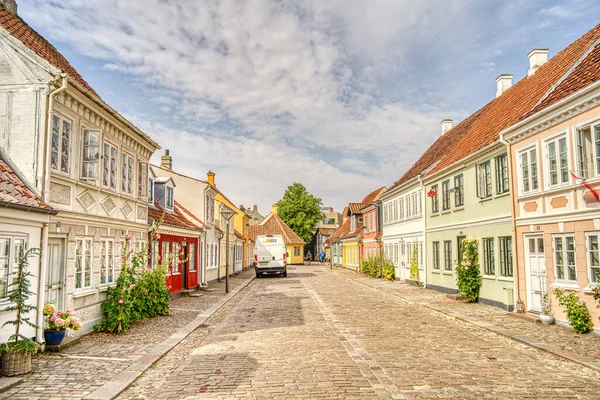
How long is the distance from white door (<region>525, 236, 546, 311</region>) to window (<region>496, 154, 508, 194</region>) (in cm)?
233

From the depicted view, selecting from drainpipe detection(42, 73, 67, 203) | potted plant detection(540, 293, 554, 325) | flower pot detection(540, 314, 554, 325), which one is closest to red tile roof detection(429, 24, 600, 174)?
potted plant detection(540, 293, 554, 325)

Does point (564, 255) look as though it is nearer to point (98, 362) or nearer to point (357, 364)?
point (357, 364)

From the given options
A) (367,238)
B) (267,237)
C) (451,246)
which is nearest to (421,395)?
(451,246)

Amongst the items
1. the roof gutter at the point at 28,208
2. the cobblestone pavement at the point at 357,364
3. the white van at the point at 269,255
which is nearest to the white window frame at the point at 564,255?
the cobblestone pavement at the point at 357,364

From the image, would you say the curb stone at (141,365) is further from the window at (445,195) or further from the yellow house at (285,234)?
the yellow house at (285,234)

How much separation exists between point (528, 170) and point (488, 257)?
14.4 ft

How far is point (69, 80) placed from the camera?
9.65 metres

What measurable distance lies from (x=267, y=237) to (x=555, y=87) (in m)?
23.4

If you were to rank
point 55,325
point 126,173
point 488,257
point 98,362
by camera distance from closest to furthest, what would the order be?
point 98,362
point 55,325
point 126,173
point 488,257

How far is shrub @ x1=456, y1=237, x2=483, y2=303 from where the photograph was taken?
1752 centimetres

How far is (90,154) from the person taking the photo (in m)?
11.2

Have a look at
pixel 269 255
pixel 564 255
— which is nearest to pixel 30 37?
pixel 564 255

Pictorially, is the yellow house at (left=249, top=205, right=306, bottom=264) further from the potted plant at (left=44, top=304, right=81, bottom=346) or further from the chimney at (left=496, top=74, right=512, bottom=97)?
the potted plant at (left=44, top=304, right=81, bottom=346)

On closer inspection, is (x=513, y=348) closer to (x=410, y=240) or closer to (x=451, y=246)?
(x=451, y=246)
